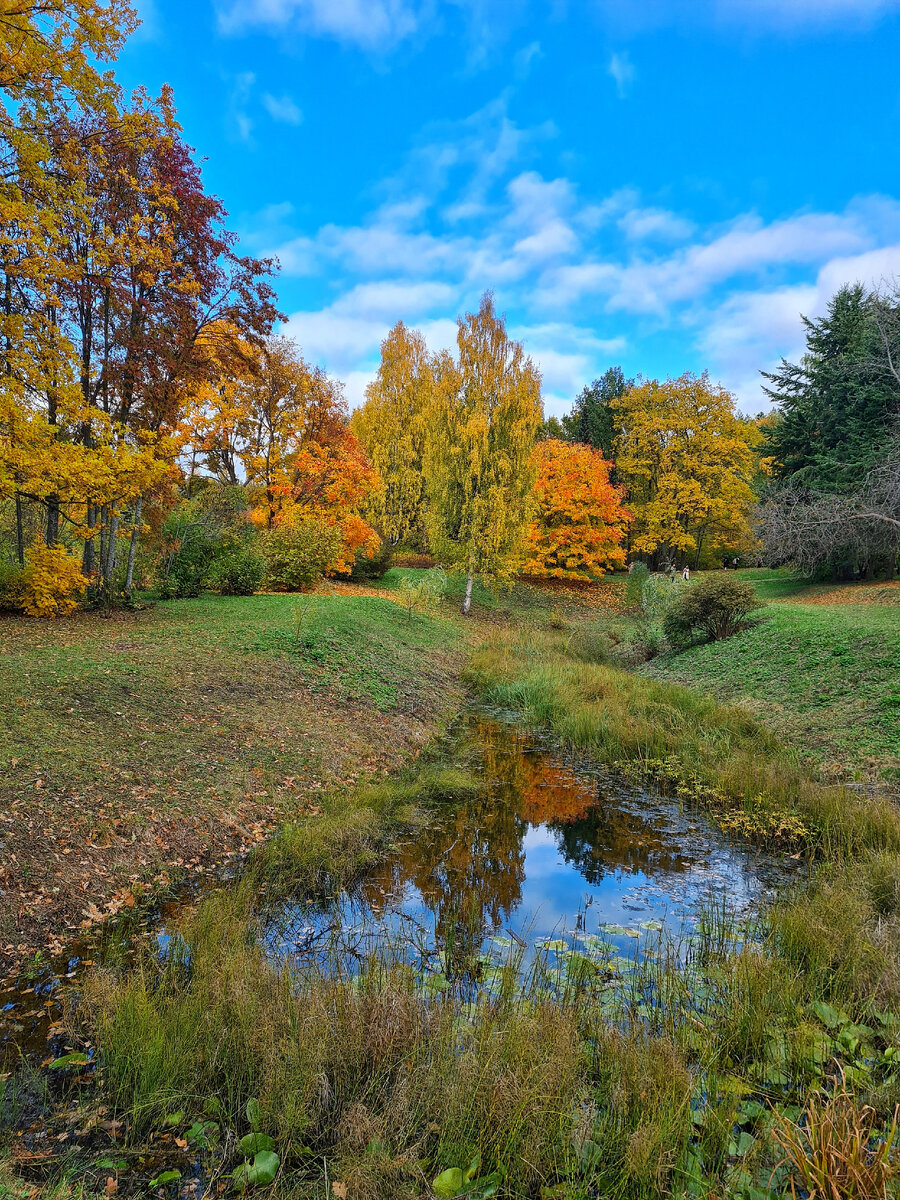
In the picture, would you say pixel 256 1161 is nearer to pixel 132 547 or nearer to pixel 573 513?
pixel 132 547

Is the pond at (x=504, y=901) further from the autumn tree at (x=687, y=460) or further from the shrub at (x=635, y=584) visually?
the autumn tree at (x=687, y=460)

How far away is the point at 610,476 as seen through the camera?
42781 millimetres

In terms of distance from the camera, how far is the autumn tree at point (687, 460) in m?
33.3

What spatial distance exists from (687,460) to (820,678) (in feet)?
82.6

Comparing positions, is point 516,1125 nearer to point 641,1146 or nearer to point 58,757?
point 641,1146

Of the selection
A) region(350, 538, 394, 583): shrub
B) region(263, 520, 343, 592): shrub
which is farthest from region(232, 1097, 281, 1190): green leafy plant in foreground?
region(350, 538, 394, 583): shrub

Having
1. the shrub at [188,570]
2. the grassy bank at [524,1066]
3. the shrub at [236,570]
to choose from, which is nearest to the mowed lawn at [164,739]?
the grassy bank at [524,1066]

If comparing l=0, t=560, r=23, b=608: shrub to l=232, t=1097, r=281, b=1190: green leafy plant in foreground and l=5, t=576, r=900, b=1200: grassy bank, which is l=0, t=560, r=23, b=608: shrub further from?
l=232, t=1097, r=281, b=1190: green leafy plant in foreground

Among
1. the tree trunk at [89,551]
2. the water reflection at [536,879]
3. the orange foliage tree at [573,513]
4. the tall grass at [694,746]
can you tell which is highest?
the orange foliage tree at [573,513]

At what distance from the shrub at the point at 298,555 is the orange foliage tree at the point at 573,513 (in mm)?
12186

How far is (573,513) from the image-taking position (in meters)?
31.0

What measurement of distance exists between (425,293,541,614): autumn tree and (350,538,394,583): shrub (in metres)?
4.59

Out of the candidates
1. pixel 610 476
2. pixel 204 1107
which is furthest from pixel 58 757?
pixel 610 476

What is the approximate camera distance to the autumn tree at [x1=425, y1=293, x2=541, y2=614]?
2333 centimetres
